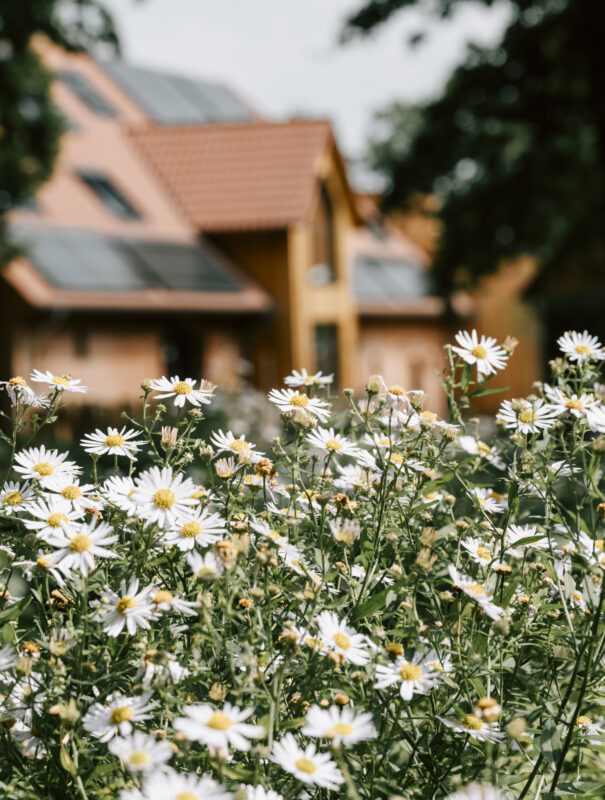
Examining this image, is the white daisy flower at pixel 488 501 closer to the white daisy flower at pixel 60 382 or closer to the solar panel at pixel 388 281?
the white daisy flower at pixel 60 382

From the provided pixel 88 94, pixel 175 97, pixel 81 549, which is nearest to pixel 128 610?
pixel 81 549

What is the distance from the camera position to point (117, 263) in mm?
16500

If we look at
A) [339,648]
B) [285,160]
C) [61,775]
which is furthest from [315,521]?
[285,160]

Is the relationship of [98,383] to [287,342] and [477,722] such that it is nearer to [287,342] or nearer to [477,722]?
[287,342]

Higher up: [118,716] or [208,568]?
[208,568]

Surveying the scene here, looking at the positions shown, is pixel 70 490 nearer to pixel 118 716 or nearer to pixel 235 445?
pixel 235 445

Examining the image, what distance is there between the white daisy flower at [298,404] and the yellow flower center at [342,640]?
50 cm

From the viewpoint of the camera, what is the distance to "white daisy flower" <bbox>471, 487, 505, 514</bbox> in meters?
2.17

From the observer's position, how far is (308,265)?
A: 19.5m

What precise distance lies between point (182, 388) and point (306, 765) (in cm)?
88

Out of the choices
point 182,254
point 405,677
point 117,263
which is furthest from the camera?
point 182,254

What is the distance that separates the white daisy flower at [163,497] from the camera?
175cm

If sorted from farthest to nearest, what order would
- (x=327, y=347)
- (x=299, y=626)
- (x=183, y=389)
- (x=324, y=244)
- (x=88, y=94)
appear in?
1. (x=88, y=94)
2. (x=324, y=244)
3. (x=327, y=347)
4. (x=183, y=389)
5. (x=299, y=626)

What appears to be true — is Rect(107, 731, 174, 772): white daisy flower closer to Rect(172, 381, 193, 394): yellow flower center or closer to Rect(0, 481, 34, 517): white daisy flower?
Rect(0, 481, 34, 517): white daisy flower
